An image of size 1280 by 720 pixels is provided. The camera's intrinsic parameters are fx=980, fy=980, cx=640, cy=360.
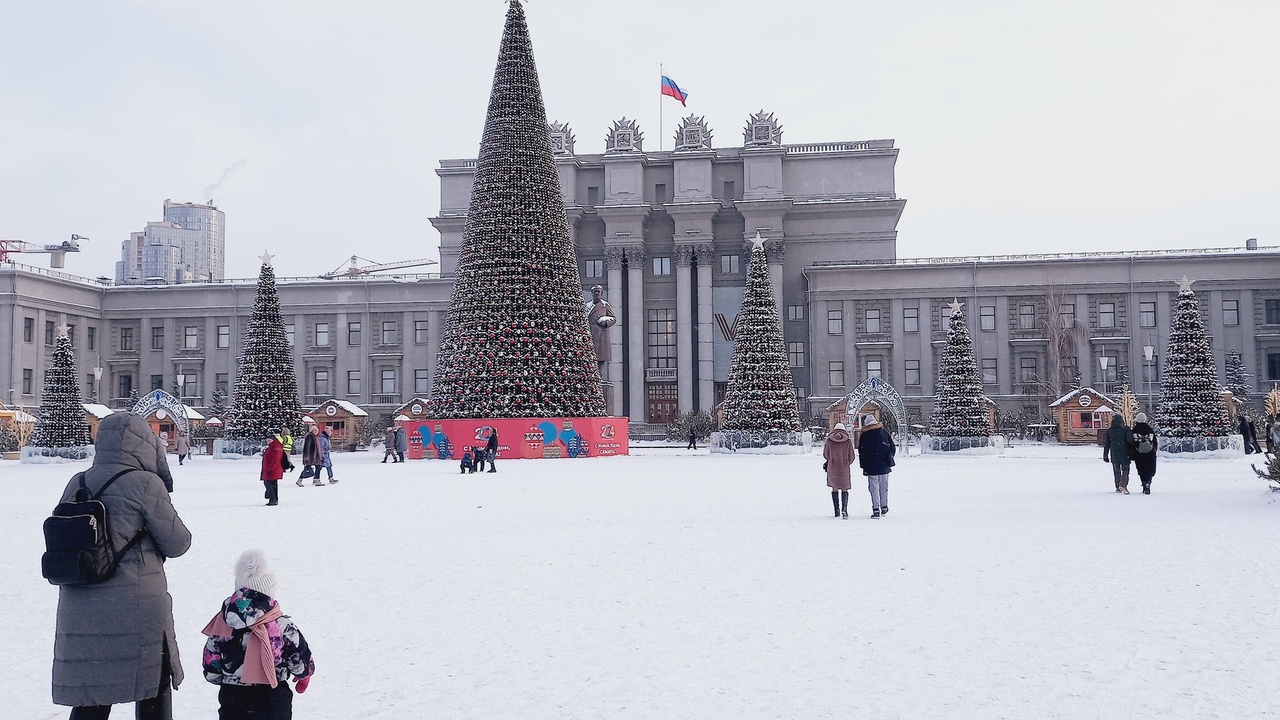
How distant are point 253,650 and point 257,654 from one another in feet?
0.08

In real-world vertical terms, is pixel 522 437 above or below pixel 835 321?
below

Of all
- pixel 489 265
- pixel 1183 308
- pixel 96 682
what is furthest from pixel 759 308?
pixel 96 682

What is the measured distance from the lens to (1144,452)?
18062 millimetres

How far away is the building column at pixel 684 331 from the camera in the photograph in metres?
65.8

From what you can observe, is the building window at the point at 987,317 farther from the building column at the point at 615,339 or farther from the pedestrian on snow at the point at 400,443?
the pedestrian on snow at the point at 400,443

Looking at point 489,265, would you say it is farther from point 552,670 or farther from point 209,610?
point 552,670

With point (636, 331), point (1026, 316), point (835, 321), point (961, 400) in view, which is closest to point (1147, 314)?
point (1026, 316)

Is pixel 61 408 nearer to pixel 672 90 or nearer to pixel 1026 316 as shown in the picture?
pixel 672 90

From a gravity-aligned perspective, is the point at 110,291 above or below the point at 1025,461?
above

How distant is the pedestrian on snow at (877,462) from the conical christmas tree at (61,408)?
112ft

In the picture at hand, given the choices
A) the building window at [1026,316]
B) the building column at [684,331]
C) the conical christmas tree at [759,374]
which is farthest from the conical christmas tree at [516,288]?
the building window at [1026,316]

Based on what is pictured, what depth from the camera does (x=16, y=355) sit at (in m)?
62.5

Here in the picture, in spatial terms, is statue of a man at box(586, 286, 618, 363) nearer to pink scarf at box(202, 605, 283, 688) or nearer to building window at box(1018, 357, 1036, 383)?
building window at box(1018, 357, 1036, 383)

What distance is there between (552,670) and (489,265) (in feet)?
90.9
